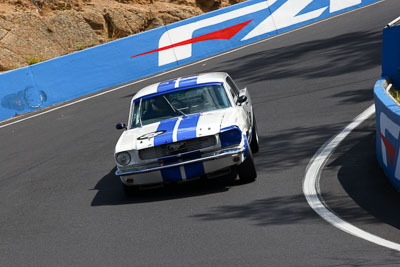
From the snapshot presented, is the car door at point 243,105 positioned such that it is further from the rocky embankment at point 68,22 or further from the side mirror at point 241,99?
the rocky embankment at point 68,22

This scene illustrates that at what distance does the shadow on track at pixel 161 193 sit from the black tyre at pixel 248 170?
0.26 m

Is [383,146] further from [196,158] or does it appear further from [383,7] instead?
[383,7]

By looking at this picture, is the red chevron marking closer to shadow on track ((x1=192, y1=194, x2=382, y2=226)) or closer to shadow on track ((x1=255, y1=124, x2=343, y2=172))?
shadow on track ((x1=255, y1=124, x2=343, y2=172))

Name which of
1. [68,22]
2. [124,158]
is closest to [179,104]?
[124,158]

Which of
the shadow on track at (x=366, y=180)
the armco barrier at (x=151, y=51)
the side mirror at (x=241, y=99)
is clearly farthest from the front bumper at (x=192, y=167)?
the armco barrier at (x=151, y=51)

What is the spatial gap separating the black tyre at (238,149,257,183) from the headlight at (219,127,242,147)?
0.27 m

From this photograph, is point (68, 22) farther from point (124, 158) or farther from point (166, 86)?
point (124, 158)

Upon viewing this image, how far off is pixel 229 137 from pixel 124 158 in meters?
1.45

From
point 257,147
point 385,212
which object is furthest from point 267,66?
point 385,212

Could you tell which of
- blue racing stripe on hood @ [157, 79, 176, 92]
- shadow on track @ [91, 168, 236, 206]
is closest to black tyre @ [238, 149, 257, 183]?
shadow on track @ [91, 168, 236, 206]

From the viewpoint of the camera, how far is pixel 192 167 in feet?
28.3

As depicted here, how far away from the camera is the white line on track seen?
21.0 feet

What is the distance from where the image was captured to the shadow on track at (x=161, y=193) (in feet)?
29.3

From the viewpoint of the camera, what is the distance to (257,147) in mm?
10477
